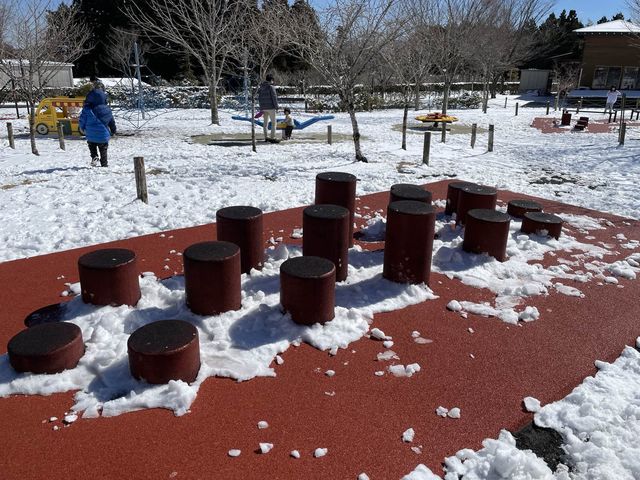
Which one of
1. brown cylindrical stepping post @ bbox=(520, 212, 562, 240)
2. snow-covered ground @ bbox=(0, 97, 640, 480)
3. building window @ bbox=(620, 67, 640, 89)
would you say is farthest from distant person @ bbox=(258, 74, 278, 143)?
building window @ bbox=(620, 67, 640, 89)

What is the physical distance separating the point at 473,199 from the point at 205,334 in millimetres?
4321

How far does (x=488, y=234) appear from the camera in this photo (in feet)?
19.0

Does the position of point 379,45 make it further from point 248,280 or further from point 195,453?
point 195,453

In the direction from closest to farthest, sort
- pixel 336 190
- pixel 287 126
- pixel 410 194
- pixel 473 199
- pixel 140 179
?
pixel 336 190, pixel 410 194, pixel 473 199, pixel 140 179, pixel 287 126

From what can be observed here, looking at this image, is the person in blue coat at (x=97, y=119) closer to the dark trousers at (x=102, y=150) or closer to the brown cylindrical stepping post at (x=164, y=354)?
the dark trousers at (x=102, y=150)

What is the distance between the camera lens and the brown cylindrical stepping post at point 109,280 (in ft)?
14.3

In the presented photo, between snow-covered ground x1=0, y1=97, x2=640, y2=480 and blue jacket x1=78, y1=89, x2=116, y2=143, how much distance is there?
2.52ft

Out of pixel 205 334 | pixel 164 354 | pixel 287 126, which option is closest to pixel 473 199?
pixel 205 334

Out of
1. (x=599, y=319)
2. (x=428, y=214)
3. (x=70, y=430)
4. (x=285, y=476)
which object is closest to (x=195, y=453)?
(x=285, y=476)

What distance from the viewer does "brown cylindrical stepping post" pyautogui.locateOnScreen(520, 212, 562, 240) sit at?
6594 mm

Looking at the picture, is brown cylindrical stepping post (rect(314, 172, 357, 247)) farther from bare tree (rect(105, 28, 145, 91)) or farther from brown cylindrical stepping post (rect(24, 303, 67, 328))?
bare tree (rect(105, 28, 145, 91))

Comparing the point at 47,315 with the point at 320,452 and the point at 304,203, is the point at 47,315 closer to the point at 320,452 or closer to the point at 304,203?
the point at 320,452

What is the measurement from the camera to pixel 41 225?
22.2 feet

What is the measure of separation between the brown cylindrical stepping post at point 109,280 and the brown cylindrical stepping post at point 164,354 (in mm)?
1000
